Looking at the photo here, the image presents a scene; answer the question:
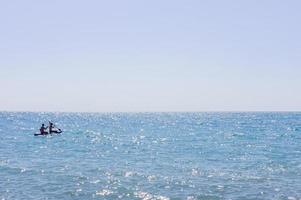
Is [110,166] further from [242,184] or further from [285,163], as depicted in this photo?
[285,163]

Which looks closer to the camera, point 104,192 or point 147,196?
point 147,196

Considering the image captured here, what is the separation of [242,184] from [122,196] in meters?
8.42

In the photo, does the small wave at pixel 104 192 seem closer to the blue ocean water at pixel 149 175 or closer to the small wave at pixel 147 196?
the blue ocean water at pixel 149 175

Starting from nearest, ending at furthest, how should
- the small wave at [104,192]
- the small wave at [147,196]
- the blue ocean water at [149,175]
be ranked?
1. the small wave at [147,196]
2. the small wave at [104,192]
3. the blue ocean water at [149,175]

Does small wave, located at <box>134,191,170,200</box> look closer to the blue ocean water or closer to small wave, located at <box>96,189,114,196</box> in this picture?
the blue ocean water

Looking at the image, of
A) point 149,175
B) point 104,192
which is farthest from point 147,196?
point 149,175

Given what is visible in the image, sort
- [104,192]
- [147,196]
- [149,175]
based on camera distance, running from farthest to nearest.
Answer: [149,175] < [104,192] < [147,196]

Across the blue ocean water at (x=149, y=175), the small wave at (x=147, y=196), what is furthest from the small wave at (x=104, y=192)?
the small wave at (x=147, y=196)

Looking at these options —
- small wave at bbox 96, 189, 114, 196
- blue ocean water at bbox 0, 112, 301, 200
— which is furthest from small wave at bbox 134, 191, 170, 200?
small wave at bbox 96, 189, 114, 196

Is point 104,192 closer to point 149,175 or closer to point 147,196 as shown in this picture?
point 147,196

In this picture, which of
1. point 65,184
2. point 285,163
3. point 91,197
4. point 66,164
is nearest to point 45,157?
point 66,164

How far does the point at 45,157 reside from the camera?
149 feet

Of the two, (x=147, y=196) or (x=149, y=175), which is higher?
(x=149, y=175)

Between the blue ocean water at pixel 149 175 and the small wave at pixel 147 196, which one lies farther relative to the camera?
the blue ocean water at pixel 149 175
